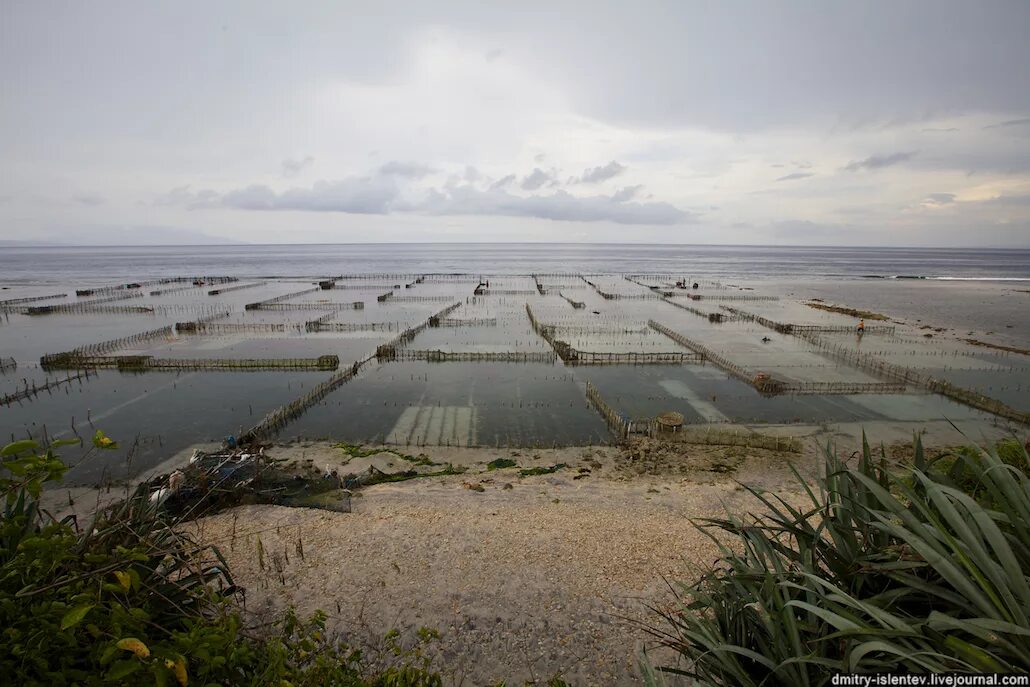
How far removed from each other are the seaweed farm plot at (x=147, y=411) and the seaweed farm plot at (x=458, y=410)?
3.55 m

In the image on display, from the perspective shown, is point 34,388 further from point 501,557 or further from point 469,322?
point 469,322

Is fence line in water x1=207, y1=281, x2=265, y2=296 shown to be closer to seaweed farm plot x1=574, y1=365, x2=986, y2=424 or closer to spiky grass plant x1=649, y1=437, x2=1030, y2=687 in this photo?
seaweed farm plot x1=574, y1=365, x2=986, y2=424

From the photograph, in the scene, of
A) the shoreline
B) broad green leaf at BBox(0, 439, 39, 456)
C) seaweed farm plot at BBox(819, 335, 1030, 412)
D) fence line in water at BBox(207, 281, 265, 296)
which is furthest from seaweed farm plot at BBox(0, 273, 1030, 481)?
fence line in water at BBox(207, 281, 265, 296)

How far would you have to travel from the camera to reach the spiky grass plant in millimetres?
2723

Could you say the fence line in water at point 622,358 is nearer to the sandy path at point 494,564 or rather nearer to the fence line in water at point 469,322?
the fence line in water at point 469,322

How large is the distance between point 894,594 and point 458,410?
21.7 m

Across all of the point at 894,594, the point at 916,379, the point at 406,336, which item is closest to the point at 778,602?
the point at 894,594

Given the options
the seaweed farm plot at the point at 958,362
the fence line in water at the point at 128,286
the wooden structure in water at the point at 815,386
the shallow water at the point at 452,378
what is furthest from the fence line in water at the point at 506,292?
the fence line in water at the point at 128,286

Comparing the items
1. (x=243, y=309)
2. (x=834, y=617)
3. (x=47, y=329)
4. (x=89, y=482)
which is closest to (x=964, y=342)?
(x=834, y=617)

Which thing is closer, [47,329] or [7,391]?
[7,391]

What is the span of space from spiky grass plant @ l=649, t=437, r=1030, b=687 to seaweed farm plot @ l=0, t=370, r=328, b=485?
21269mm

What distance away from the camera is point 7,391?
26.6 metres

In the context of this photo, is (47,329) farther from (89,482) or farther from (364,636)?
(364,636)

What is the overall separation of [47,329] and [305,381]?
113ft
